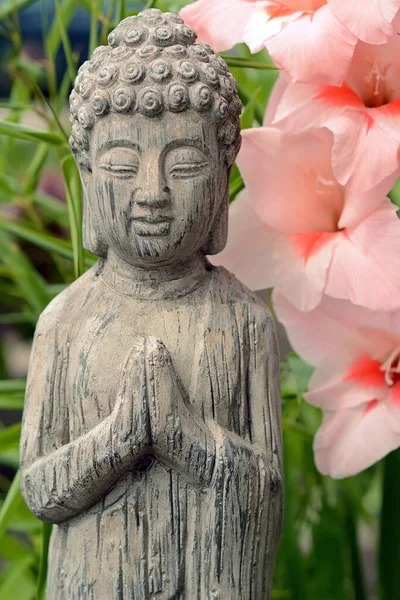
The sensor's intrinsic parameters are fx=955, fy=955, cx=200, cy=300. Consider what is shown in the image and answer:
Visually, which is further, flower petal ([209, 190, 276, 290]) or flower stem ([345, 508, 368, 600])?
flower stem ([345, 508, 368, 600])

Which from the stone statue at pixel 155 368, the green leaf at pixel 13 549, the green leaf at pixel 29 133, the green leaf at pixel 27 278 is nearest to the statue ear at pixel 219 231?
the stone statue at pixel 155 368

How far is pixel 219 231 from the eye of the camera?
0.69 meters

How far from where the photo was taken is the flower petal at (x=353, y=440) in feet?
2.50

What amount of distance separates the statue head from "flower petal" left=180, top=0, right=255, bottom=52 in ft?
0.24

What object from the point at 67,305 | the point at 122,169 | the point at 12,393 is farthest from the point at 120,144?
the point at 12,393

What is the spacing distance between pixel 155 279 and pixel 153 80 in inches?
5.6

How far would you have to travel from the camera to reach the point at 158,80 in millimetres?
624

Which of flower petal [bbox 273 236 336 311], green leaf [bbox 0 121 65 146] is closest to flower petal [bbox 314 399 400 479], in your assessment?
flower petal [bbox 273 236 336 311]

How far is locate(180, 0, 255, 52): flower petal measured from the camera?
732 mm

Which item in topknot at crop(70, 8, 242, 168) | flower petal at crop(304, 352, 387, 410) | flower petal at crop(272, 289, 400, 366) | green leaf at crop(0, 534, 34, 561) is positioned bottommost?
green leaf at crop(0, 534, 34, 561)

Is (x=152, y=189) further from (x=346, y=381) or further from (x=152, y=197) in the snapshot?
(x=346, y=381)

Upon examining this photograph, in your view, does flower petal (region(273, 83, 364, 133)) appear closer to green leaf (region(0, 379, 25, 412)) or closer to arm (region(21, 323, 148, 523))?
arm (region(21, 323, 148, 523))

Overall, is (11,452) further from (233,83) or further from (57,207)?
(233,83)

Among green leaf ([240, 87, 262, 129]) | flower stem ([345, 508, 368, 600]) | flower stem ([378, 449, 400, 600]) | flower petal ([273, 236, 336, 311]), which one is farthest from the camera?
flower stem ([345, 508, 368, 600])
